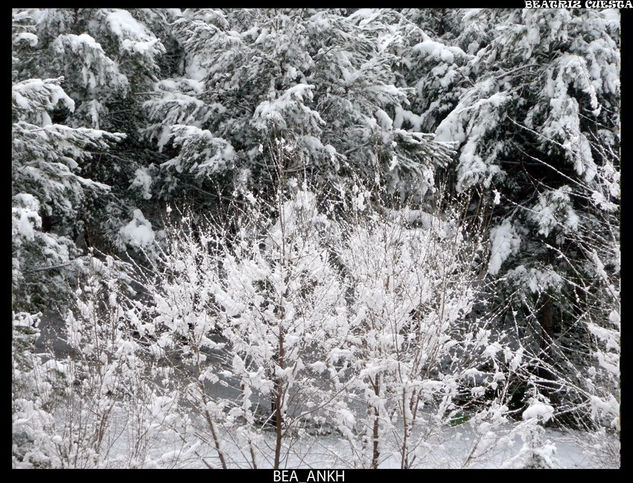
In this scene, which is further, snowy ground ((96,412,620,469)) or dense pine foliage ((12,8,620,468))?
dense pine foliage ((12,8,620,468))

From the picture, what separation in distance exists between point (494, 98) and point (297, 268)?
6006mm

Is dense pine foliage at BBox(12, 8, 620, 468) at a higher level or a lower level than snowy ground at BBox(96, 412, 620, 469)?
higher

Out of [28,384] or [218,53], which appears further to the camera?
[218,53]

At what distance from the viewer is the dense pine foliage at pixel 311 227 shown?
578 cm

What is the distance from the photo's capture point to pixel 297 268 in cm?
563

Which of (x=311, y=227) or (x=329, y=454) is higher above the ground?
(x=311, y=227)

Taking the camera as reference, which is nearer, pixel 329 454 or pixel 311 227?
pixel 311 227

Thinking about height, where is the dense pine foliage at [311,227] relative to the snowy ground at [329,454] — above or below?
above

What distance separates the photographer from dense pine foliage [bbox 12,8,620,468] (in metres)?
5.78

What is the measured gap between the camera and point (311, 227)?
6410 mm

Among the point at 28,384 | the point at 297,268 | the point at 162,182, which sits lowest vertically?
the point at 28,384

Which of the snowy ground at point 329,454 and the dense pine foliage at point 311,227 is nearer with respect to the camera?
the snowy ground at point 329,454
